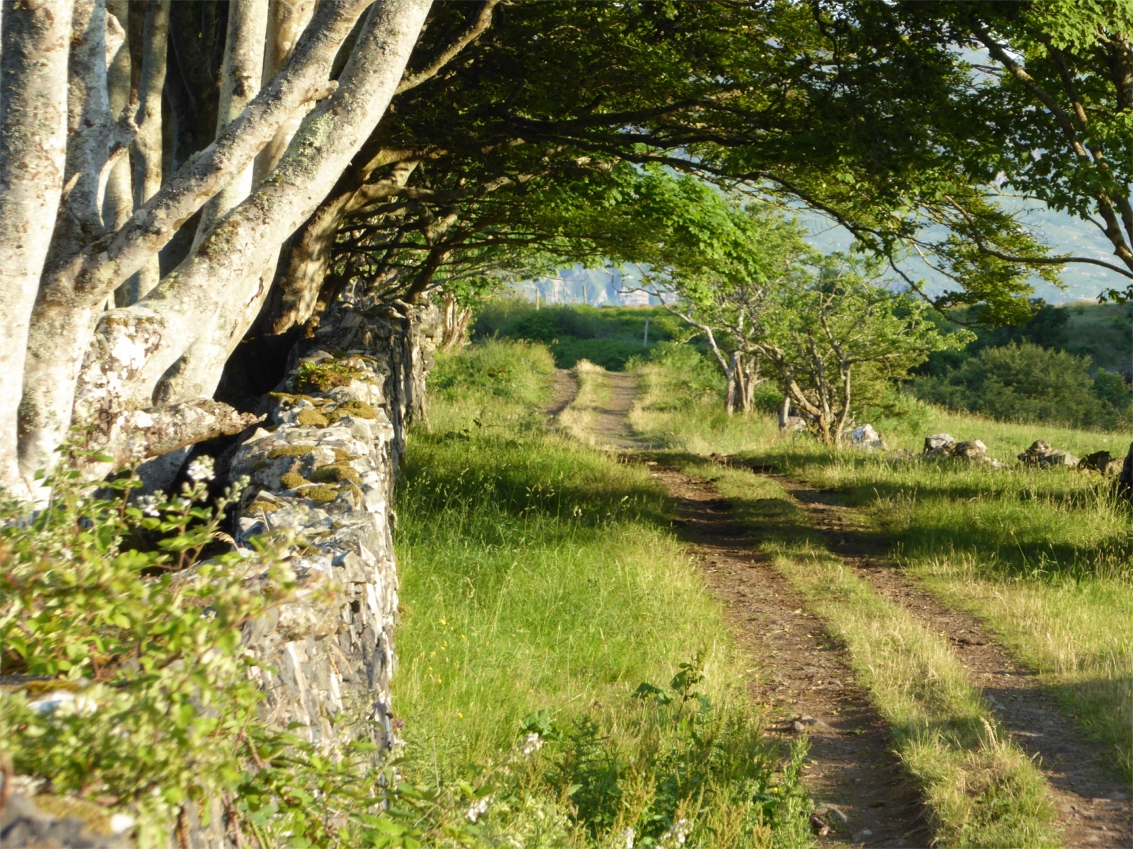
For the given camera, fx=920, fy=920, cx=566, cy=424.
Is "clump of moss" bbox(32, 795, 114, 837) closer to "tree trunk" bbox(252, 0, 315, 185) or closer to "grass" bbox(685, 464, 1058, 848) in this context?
"grass" bbox(685, 464, 1058, 848)

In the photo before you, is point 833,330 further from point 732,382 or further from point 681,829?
point 681,829

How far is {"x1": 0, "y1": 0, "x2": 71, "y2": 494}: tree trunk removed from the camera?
3309 mm

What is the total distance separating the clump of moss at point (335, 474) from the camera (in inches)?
187

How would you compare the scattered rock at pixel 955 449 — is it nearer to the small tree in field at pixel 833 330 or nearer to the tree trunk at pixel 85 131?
the small tree in field at pixel 833 330

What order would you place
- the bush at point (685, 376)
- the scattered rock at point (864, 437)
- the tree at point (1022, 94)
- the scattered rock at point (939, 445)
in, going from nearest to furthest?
the tree at point (1022, 94)
the scattered rock at point (939, 445)
the scattered rock at point (864, 437)
the bush at point (685, 376)

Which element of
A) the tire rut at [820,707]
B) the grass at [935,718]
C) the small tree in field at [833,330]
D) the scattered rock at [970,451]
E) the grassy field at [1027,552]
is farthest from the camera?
the small tree in field at [833,330]

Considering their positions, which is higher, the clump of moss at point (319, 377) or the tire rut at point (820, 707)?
the clump of moss at point (319, 377)

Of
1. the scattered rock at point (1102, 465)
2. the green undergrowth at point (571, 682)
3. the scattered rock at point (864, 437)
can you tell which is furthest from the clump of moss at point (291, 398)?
the scattered rock at point (864, 437)

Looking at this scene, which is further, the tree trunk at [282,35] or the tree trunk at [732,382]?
the tree trunk at [732,382]

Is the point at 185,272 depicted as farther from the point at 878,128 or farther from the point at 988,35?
the point at 988,35

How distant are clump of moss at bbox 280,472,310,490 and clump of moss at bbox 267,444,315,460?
0.28m

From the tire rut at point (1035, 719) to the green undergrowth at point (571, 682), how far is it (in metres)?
1.38

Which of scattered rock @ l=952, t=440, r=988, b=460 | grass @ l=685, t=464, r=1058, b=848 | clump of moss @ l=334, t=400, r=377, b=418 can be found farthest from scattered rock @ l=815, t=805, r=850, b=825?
scattered rock @ l=952, t=440, r=988, b=460

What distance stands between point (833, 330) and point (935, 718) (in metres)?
16.0
